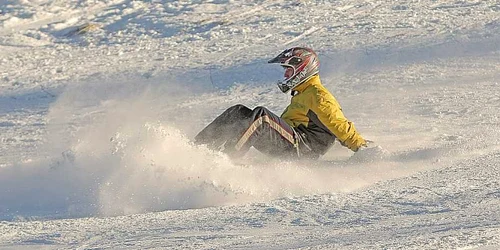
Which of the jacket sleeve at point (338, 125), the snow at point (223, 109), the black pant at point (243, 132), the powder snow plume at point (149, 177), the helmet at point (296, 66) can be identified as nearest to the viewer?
the snow at point (223, 109)

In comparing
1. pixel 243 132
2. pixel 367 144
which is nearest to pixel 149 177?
pixel 243 132

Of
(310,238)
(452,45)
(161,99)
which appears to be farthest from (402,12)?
(310,238)

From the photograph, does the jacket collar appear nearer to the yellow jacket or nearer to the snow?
the yellow jacket

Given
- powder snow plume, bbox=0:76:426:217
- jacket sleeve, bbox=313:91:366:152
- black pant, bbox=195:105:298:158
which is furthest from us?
jacket sleeve, bbox=313:91:366:152

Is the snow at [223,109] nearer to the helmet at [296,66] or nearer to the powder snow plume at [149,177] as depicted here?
the powder snow plume at [149,177]

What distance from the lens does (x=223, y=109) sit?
1066 cm

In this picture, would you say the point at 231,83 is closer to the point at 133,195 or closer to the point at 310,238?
the point at 133,195

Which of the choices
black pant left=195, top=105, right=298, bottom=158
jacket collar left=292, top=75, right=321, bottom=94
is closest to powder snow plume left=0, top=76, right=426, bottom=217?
black pant left=195, top=105, right=298, bottom=158

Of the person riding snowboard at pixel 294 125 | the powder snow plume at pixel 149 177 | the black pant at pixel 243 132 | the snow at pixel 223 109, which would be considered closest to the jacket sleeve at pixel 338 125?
the person riding snowboard at pixel 294 125

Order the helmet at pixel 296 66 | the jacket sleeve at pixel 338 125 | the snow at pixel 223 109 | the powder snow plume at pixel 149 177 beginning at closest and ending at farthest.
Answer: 1. the snow at pixel 223 109
2. the powder snow plume at pixel 149 177
3. the jacket sleeve at pixel 338 125
4. the helmet at pixel 296 66

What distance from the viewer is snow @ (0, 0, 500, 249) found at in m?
5.64

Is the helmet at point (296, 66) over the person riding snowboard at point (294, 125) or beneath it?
over

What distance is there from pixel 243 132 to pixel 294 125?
760 mm

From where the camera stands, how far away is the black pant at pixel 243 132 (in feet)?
24.7
